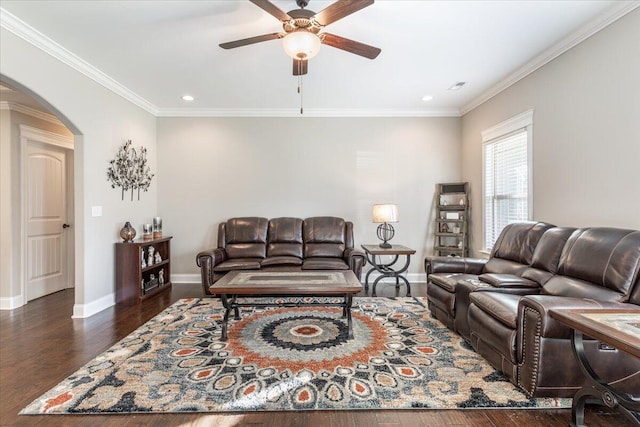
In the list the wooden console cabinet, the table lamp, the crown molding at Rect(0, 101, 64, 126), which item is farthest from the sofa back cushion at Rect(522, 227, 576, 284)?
the crown molding at Rect(0, 101, 64, 126)

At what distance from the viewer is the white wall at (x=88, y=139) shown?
296cm

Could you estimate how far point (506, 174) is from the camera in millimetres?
4117

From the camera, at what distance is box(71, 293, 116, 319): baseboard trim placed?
11.8ft

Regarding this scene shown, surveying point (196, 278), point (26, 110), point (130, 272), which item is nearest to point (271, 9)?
point (130, 272)

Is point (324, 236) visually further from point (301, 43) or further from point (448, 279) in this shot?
point (301, 43)

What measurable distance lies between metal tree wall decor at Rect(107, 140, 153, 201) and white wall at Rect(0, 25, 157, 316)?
105 mm

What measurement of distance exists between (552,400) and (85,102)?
5.30 meters

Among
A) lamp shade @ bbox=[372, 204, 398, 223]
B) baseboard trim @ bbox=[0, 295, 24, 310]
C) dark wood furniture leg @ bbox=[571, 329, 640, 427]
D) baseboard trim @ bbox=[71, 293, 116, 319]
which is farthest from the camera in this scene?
lamp shade @ bbox=[372, 204, 398, 223]

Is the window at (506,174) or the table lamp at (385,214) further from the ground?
the window at (506,174)

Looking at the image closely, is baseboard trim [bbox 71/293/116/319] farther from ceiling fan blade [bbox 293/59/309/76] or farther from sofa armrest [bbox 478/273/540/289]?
sofa armrest [bbox 478/273/540/289]

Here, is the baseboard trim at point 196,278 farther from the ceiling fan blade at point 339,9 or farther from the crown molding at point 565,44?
the ceiling fan blade at point 339,9

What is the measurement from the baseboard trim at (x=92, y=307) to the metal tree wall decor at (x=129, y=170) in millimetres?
1483

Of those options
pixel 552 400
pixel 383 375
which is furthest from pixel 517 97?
pixel 383 375

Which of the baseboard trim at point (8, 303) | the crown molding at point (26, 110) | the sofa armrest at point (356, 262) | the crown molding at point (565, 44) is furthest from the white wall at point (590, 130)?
the baseboard trim at point (8, 303)
